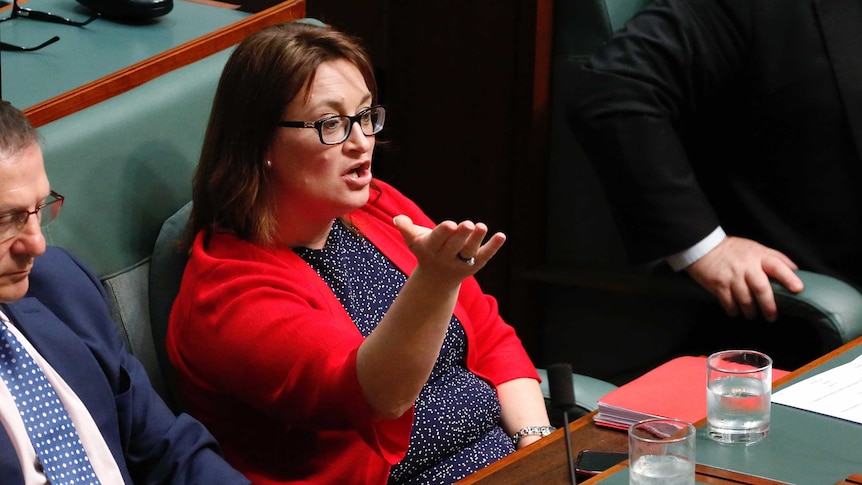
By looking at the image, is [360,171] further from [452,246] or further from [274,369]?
[452,246]

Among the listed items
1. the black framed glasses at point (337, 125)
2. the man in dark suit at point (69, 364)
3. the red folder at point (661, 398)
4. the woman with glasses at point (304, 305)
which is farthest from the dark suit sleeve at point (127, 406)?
the red folder at point (661, 398)

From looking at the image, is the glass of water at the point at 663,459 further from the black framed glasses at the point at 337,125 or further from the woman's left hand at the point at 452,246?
the black framed glasses at the point at 337,125

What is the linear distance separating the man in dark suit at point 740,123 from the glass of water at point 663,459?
0.87m

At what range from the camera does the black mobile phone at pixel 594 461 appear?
129 cm

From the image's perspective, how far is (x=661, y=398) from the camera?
1.48 m

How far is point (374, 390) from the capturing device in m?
1.36

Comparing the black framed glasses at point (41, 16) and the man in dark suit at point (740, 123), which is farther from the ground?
the black framed glasses at point (41, 16)

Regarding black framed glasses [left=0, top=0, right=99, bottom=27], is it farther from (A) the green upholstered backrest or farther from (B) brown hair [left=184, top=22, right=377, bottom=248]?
(B) brown hair [left=184, top=22, right=377, bottom=248]

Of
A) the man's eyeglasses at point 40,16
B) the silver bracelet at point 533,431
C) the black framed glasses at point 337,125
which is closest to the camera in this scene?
the black framed glasses at point 337,125

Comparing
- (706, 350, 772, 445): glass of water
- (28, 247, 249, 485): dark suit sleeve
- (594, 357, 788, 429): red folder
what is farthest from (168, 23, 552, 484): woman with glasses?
(706, 350, 772, 445): glass of water

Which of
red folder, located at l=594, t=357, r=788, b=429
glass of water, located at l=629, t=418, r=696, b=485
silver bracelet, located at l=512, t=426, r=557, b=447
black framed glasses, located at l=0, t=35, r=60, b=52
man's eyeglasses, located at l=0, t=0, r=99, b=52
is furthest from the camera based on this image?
man's eyeglasses, located at l=0, t=0, r=99, b=52

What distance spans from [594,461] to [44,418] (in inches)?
22.5

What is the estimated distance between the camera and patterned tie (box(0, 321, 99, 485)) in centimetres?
125

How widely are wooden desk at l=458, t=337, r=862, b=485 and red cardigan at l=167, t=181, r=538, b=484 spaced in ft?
0.57
